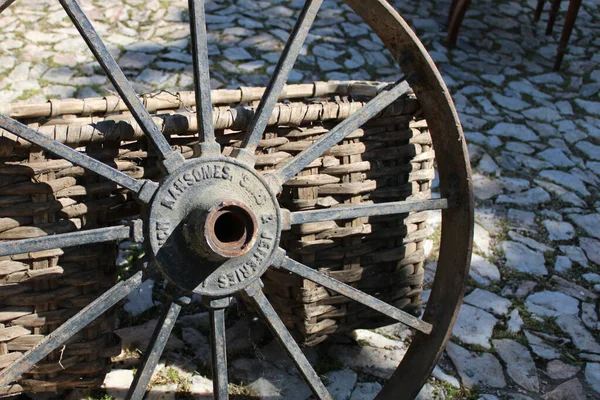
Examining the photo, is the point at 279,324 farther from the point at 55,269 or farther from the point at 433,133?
the point at 433,133

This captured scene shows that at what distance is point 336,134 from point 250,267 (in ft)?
1.79

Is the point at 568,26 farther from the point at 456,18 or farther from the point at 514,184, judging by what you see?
the point at 514,184

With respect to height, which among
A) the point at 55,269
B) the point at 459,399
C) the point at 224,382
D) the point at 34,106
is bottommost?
the point at 459,399

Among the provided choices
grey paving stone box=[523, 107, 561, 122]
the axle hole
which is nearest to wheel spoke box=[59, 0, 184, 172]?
the axle hole

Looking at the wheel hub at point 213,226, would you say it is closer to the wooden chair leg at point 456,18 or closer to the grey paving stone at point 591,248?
the grey paving stone at point 591,248

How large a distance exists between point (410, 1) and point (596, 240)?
3.90 meters

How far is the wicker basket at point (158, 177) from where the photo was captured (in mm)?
2236

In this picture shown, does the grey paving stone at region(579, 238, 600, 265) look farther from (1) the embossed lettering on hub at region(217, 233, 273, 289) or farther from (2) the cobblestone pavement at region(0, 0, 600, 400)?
(1) the embossed lettering on hub at region(217, 233, 273, 289)

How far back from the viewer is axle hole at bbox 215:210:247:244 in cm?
206


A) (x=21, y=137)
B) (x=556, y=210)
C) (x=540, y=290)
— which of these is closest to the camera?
(x=21, y=137)

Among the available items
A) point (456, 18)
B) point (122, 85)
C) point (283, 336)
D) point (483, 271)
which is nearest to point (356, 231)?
point (283, 336)

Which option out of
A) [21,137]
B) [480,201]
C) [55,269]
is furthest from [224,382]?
[480,201]

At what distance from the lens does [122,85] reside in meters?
2.14

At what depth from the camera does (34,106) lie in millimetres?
2703
